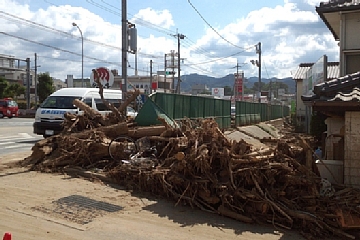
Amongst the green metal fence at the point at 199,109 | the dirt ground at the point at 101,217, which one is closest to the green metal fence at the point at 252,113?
the green metal fence at the point at 199,109

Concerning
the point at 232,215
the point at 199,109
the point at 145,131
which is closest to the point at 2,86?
the point at 199,109

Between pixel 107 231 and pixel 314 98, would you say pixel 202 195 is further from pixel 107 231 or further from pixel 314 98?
pixel 314 98

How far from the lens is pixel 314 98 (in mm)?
6961

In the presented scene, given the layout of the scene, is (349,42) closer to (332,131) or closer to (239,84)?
(332,131)

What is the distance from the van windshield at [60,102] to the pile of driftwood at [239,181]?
286 inches

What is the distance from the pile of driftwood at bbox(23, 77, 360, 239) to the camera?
264 inches

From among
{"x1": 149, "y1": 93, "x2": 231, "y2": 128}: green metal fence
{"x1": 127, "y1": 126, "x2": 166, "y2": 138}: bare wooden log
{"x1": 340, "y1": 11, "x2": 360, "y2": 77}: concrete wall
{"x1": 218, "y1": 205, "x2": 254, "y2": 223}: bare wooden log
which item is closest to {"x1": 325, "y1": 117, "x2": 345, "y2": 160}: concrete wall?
{"x1": 218, "y1": 205, "x2": 254, "y2": 223}: bare wooden log

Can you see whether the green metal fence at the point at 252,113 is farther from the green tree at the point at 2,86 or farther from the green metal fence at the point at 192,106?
the green tree at the point at 2,86

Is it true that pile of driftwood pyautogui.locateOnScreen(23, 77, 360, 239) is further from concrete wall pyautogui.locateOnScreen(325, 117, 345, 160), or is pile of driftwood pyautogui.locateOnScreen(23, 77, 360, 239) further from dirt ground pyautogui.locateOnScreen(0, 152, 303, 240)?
concrete wall pyautogui.locateOnScreen(325, 117, 345, 160)

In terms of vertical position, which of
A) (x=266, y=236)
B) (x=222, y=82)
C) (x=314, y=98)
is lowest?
(x=266, y=236)

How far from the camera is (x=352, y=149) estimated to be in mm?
7031

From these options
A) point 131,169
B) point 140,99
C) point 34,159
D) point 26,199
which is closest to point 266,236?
point 131,169

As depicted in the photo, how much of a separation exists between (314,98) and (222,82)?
6728 inches

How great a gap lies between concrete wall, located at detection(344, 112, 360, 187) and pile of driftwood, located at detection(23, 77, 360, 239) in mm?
287
